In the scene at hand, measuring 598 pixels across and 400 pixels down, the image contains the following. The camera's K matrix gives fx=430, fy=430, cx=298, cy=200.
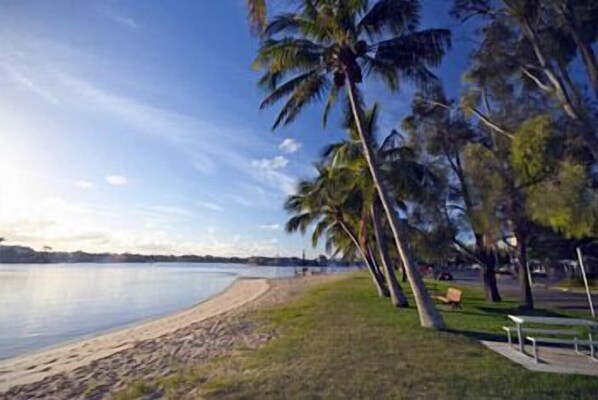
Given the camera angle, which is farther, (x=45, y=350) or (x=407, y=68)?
(x=45, y=350)

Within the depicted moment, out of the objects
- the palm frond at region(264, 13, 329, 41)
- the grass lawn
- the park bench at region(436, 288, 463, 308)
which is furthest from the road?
the palm frond at region(264, 13, 329, 41)

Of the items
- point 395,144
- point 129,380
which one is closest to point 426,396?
point 129,380

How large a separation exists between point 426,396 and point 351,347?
315 cm

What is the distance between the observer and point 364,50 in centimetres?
1124

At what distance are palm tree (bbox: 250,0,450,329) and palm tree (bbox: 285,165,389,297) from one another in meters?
6.75

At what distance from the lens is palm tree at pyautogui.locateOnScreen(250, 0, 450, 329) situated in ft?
34.6

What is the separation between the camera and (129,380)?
706cm

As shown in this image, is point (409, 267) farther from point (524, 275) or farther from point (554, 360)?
point (524, 275)

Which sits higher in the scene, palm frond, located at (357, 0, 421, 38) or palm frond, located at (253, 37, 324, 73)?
palm frond, located at (357, 0, 421, 38)

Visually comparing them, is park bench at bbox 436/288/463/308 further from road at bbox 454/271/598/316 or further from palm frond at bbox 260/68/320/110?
palm frond at bbox 260/68/320/110

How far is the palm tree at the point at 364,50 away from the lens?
34.6ft

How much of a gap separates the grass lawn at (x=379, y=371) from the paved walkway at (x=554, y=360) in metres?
0.27

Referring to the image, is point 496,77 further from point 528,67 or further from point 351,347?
point 351,347

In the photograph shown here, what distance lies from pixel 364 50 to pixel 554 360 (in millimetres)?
8161
